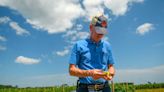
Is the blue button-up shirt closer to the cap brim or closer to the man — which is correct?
the man

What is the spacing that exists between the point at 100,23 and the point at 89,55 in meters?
0.51

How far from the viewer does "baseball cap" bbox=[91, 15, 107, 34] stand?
4266 millimetres

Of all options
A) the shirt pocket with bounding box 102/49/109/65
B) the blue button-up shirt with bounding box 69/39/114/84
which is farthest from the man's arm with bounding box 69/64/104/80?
the shirt pocket with bounding box 102/49/109/65

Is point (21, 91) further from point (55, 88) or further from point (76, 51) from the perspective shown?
point (76, 51)

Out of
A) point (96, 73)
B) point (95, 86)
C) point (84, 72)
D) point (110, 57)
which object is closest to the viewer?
point (96, 73)

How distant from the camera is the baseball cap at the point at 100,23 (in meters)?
4.27

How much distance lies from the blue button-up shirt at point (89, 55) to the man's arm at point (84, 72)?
0.11 metres

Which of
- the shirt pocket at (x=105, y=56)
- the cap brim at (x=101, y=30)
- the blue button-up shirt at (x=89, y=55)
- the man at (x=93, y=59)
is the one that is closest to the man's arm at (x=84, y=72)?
the man at (x=93, y=59)

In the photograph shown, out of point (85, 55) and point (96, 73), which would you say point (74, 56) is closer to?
point (85, 55)

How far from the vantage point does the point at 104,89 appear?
4.29 m

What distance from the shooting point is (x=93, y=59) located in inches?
175

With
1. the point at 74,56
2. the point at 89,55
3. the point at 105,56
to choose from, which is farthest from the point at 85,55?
the point at 105,56

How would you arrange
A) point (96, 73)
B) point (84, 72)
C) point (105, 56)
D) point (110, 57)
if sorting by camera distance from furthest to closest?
point (110, 57), point (105, 56), point (84, 72), point (96, 73)

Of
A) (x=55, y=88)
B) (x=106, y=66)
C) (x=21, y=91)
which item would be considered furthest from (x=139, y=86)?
(x=106, y=66)
